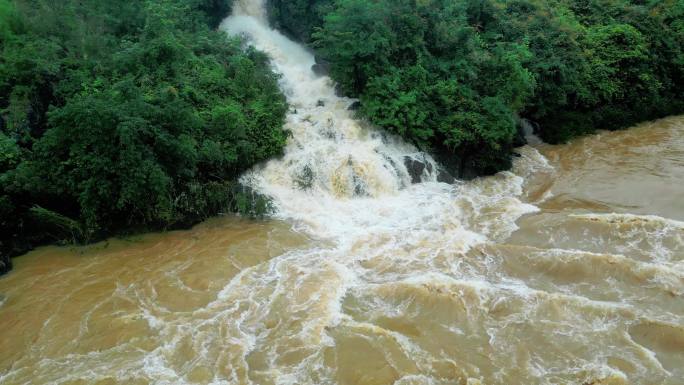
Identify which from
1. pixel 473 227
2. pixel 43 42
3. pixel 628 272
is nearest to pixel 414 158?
pixel 473 227

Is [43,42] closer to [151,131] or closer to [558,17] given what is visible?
[151,131]

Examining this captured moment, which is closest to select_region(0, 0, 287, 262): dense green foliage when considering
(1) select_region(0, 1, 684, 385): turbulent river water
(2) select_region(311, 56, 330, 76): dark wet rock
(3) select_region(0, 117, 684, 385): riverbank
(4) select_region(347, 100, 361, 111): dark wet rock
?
(1) select_region(0, 1, 684, 385): turbulent river water

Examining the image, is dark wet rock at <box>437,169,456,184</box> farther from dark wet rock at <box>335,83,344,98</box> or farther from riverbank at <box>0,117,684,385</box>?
dark wet rock at <box>335,83,344,98</box>

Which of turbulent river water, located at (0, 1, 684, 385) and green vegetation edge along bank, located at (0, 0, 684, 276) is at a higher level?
green vegetation edge along bank, located at (0, 0, 684, 276)

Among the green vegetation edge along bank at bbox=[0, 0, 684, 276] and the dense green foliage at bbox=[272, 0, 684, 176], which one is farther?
the dense green foliage at bbox=[272, 0, 684, 176]

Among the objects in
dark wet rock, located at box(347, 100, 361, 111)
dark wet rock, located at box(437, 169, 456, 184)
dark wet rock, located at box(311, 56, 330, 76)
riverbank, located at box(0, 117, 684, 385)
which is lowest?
riverbank, located at box(0, 117, 684, 385)

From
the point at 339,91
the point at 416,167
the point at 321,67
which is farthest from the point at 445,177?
the point at 321,67

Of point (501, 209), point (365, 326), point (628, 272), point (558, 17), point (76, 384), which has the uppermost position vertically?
point (558, 17)

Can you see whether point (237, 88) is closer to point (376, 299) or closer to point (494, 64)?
point (494, 64)
